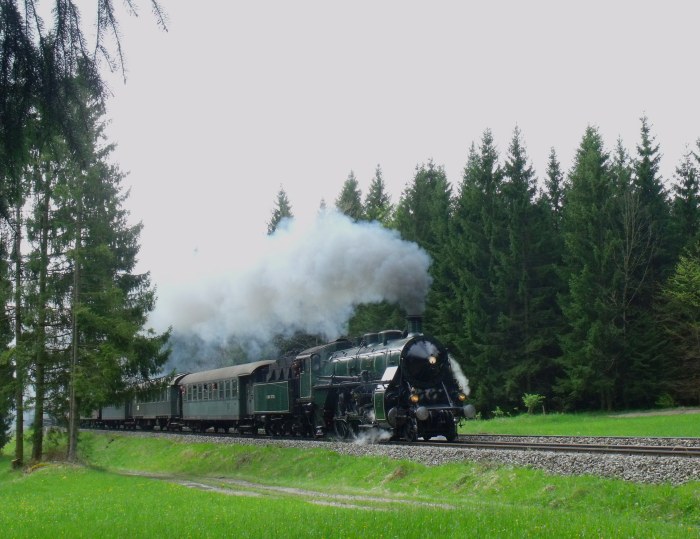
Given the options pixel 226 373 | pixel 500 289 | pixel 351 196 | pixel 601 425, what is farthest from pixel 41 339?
pixel 351 196

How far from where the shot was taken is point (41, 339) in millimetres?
25203

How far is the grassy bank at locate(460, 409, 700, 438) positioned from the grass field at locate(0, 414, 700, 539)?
7.51 meters

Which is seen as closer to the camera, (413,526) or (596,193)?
(413,526)

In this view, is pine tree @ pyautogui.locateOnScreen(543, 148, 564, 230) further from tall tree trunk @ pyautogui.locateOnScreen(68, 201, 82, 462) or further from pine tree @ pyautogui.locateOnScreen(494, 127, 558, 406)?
tall tree trunk @ pyautogui.locateOnScreen(68, 201, 82, 462)

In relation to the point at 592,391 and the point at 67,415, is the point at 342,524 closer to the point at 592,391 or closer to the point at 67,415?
the point at 67,415

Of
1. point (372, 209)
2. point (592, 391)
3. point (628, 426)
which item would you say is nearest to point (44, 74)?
point (628, 426)

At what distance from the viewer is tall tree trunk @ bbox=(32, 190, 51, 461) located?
25203 mm

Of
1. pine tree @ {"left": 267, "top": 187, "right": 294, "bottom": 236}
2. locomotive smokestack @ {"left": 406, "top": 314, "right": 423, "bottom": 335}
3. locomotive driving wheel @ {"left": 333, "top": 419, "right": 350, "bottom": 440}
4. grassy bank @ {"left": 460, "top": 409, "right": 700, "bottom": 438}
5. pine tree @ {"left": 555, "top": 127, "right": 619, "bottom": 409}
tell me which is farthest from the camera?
pine tree @ {"left": 267, "top": 187, "right": 294, "bottom": 236}

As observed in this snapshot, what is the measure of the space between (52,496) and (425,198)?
38.7 metres

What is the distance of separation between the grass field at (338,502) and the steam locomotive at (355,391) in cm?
208

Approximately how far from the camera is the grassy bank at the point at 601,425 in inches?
978

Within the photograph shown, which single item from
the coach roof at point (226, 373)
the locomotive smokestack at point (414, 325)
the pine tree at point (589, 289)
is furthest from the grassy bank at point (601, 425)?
the coach roof at point (226, 373)

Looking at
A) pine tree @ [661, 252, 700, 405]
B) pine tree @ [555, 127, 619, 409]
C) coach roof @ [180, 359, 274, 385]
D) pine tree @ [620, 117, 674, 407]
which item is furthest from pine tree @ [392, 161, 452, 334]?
coach roof @ [180, 359, 274, 385]

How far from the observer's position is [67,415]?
2698 centimetres
